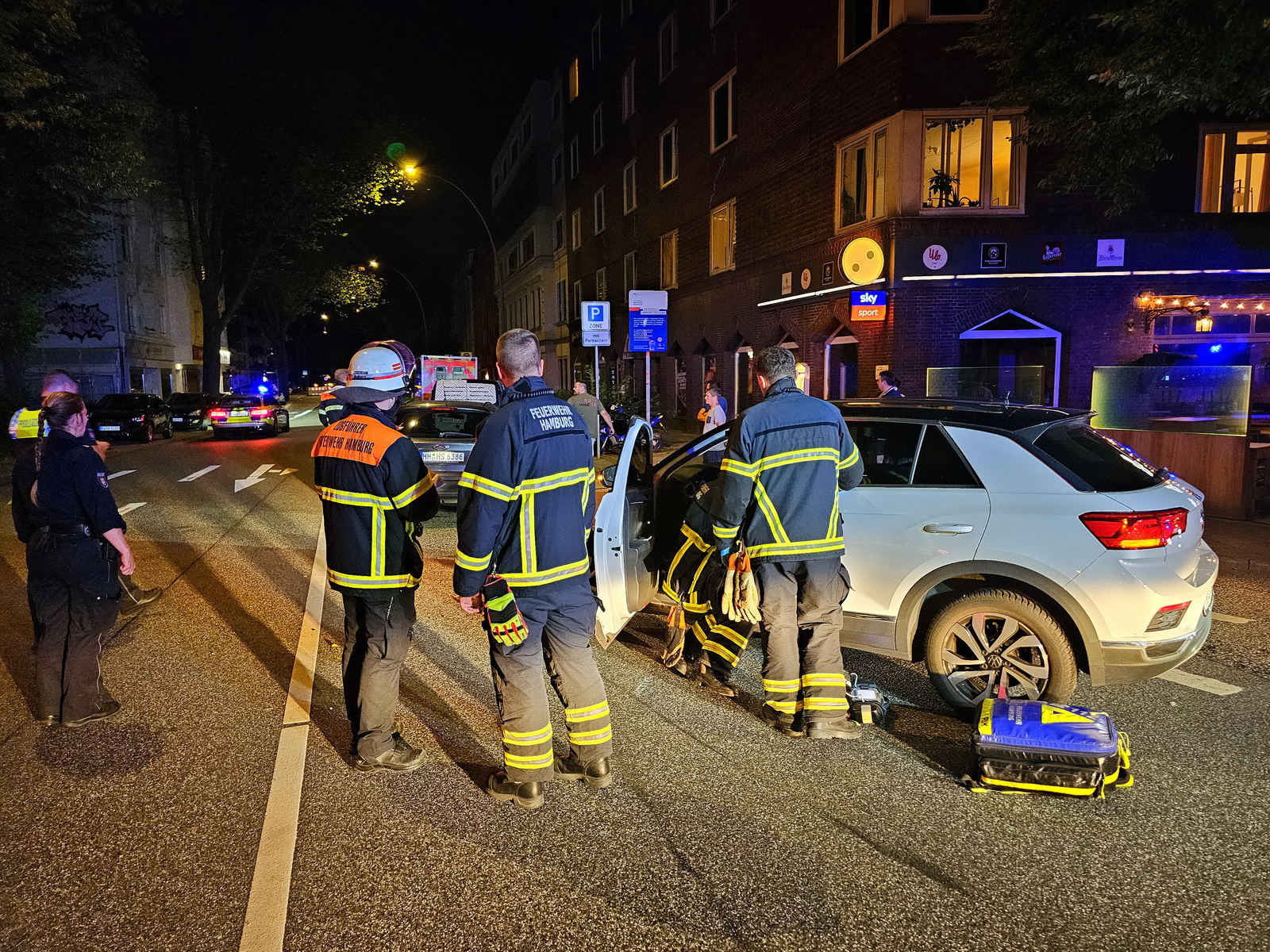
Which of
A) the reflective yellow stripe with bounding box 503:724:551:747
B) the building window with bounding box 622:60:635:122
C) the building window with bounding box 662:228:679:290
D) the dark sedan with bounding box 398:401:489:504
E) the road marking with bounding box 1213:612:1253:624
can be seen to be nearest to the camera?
the reflective yellow stripe with bounding box 503:724:551:747

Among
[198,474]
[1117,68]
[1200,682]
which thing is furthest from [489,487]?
[198,474]

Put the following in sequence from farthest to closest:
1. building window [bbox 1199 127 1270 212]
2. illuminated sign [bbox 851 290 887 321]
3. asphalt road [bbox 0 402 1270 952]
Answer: illuminated sign [bbox 851 290 887 321], building window [bbox 1199 127 1270 212], asphalt road [bbox 0 402 1270 952]

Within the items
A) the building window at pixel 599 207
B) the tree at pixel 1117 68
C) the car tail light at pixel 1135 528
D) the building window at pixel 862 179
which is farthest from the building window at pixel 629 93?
the car tail light at pixel 1135 528

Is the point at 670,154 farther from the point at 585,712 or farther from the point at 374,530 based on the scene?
the point at 585,712

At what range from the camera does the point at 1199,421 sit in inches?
442

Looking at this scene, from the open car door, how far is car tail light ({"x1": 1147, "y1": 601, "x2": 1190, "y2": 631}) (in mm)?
2720

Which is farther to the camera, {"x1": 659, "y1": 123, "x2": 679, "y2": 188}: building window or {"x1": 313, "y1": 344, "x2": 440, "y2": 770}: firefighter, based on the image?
{"x1": 659, "y1": 123, "x2": 679, "y2": 188}: building window

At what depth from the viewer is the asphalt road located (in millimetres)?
2965

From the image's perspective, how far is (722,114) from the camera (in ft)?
75.4

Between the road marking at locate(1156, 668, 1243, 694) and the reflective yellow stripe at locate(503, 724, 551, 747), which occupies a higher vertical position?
the reflective yellow stripe at locate(503, 724, 551, 747)

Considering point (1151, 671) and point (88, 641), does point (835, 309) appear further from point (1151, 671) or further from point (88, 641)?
point (88, 641)

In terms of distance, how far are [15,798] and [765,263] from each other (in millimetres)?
18695

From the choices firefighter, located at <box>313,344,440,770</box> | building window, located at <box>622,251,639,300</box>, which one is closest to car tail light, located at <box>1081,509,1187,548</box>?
firefighter, located at <box>313,344,440,770</box>

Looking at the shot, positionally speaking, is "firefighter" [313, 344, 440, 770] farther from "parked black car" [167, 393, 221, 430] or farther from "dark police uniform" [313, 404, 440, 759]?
"parked black car" [167, 393, 221, 430]
